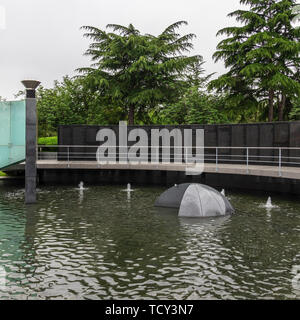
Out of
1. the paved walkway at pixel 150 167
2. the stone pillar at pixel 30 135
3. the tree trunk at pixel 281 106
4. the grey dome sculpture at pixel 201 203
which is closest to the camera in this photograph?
the grey dome sculpture at pixel 201 203

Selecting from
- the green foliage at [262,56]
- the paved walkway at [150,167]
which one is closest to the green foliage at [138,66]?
the green foliage at [262,56]

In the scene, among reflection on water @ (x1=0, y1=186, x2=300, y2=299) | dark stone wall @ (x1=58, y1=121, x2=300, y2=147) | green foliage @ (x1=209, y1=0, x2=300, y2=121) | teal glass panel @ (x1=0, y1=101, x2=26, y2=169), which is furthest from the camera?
green foliage @ (x1=209, y1=0, x2=300, y2=121)

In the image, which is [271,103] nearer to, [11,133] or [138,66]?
[138,66]

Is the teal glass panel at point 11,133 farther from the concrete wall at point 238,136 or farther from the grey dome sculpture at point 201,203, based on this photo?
the grey dome sculpture at point 201,203

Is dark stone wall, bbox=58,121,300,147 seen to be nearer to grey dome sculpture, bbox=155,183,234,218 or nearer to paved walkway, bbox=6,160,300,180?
paved walkway, bbox=6,160,300,180

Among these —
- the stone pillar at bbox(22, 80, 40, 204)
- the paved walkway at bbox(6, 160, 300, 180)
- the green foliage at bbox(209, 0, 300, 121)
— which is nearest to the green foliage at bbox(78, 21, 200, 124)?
the green foliage at bbox(209, 0, 300, 121)

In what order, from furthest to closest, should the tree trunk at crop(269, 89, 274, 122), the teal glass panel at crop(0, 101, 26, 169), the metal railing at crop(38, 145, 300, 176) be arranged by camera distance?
the tree trunk at crop(269, 89, 274, 122) → the metal railing at crop(38, 145, 300, 176) → the teal glass panel at crop(0, 101, 26, 169)

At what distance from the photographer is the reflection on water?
8492 millimetres

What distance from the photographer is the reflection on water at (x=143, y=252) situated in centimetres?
849

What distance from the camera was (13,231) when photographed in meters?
14.0

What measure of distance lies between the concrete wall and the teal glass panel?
7.92m

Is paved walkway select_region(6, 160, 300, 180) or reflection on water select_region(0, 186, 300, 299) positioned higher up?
paved walkway select_region(6, 160, 300, 180)

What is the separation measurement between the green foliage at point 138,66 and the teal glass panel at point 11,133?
54.9 feet
